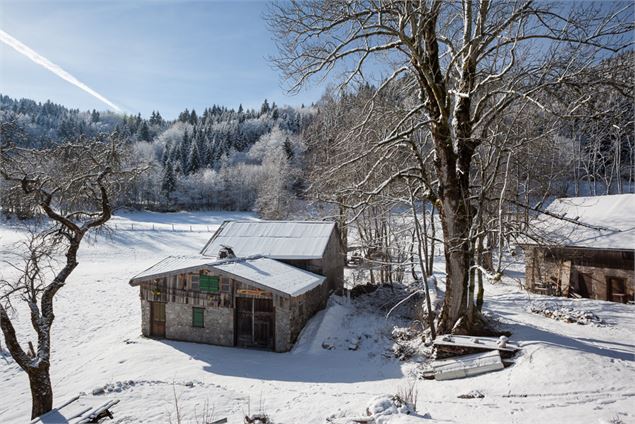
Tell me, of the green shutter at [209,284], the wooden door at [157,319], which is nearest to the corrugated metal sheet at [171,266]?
the green shutter at [209,284]

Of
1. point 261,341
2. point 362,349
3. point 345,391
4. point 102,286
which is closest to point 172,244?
point 102,286

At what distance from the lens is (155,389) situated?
1158cm

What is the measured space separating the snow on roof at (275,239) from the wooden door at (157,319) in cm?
476

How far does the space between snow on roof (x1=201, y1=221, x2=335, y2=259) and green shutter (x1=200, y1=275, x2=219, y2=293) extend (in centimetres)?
429

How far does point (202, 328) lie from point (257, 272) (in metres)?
3.49

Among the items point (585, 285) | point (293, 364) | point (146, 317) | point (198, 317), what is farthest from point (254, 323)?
point (585, 285)

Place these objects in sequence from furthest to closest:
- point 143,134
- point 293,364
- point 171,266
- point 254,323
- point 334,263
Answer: point 143,134, point 334,263, point 171,266, point 254,323, point 293,364

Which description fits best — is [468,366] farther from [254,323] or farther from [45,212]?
[45,212]

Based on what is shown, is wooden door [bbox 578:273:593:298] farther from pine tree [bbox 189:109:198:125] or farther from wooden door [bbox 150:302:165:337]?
pine tree [bbox 189:109:198:125]

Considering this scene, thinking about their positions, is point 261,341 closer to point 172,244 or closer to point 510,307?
point 510,307

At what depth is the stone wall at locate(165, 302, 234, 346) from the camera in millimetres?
17391

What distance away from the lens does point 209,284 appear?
57.6ft

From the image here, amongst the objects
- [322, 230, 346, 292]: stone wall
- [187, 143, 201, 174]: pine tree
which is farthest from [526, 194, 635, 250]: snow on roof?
[187, 143, 201, 174]: pine tree

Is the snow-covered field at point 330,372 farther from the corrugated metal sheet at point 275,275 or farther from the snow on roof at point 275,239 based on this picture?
the snow on roof at point 275,239
